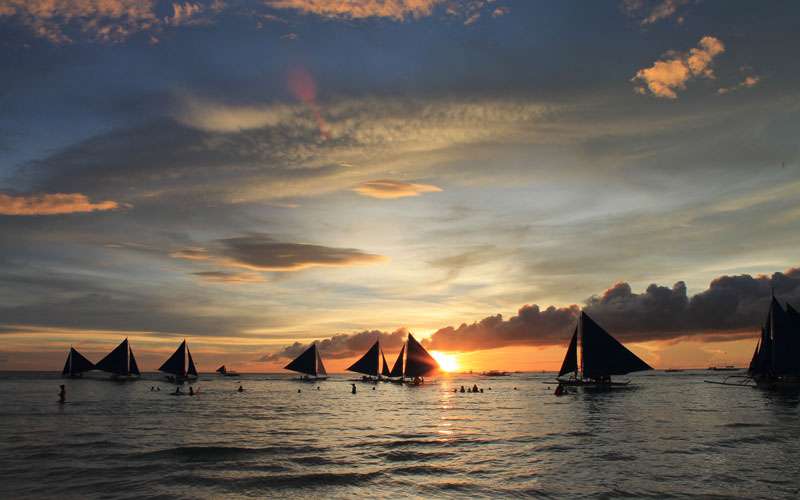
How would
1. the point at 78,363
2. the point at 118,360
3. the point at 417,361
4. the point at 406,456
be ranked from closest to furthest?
1. the point at 406,456
2. the point at 417,361
3. the point at 118,360
4. the point at 78,363

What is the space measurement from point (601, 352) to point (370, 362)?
235ft

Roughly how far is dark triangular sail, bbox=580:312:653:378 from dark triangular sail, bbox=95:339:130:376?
110275 mm

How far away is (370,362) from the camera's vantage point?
452ft

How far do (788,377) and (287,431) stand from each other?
82574 millimetres

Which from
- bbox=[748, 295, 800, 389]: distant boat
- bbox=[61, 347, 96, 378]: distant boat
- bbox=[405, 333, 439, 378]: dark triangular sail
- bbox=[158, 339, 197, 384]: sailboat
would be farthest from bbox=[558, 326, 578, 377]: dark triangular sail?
bbox=[61, 347, 96, 378]: distant boat

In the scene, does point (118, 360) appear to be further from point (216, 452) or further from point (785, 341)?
point (785, 341)

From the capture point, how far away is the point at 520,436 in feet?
129

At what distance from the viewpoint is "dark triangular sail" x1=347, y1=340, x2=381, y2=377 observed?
444 ft

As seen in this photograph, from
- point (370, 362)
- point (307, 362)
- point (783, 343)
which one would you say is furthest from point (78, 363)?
point (783, 343)

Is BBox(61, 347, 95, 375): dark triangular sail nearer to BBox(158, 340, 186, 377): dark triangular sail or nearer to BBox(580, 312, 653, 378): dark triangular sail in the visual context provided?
BBox(158, 340, 186, 377): dark triangular sail

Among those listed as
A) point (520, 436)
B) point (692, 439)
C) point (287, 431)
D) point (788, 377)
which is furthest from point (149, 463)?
point (788, 377)

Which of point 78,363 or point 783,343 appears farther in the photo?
point 78,363

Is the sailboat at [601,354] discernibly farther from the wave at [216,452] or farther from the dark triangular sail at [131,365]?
the dark triangular sail at [131,365]

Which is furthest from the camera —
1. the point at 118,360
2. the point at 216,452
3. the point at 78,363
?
the point at 78,363
